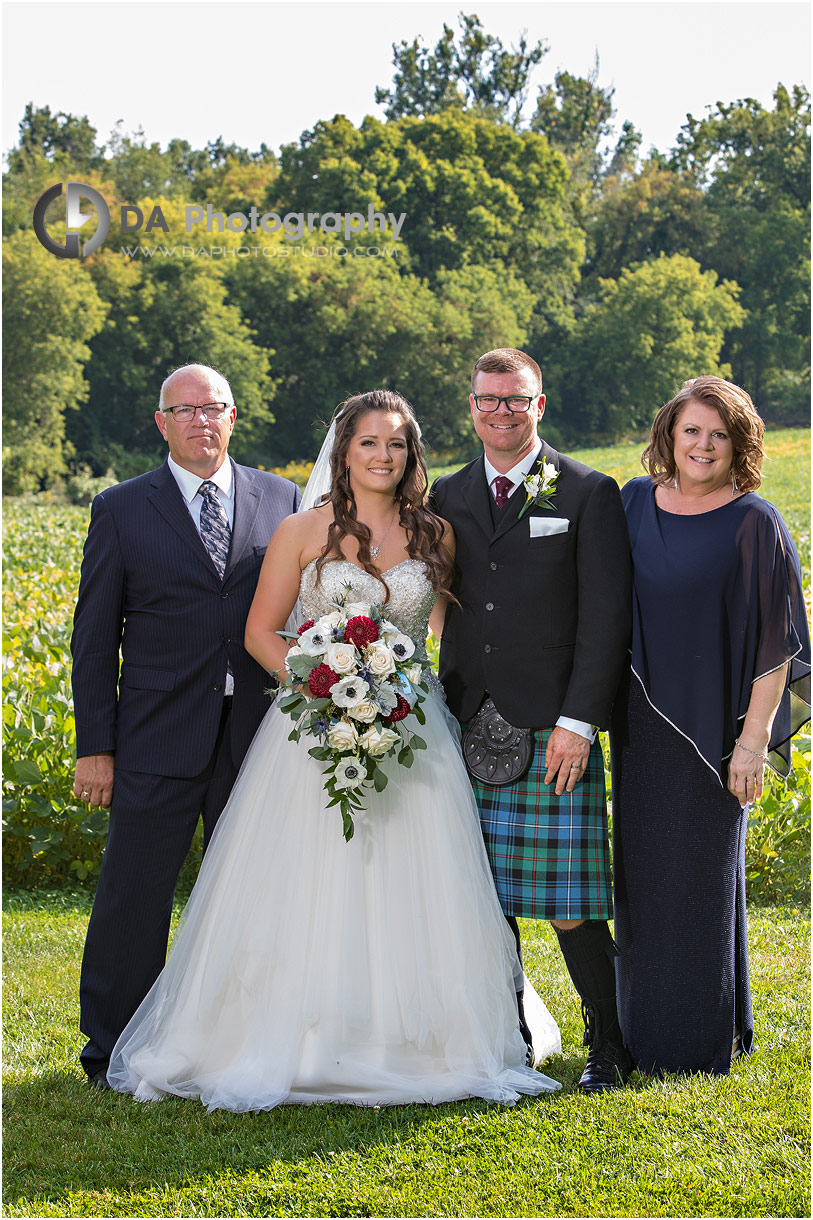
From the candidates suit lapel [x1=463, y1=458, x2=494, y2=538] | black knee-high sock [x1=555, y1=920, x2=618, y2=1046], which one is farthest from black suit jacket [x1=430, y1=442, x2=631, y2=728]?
black knee-high sock [x1=555, y1=920, x2=618, y2=1046]

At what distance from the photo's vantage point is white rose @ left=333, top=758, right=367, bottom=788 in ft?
12.3

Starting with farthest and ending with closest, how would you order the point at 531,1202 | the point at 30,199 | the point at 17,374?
the point at 30,199 < the point at 17,374 < the point at 531,1202

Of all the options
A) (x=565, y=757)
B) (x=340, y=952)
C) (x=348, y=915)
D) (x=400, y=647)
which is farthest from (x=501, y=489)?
(x=340, y=952)

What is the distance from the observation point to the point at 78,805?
21.3ft

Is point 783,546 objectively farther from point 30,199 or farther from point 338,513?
point 30,199

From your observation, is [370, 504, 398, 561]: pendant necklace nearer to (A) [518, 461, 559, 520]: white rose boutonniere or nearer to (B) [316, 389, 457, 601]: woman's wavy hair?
(B) [316, 389, 457, 601]: woman's wavy hair

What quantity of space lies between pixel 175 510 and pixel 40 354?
130ft

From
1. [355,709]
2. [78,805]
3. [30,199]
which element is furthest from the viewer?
[30,199]

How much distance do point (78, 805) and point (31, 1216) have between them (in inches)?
132

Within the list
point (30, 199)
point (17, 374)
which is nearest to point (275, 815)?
point (17, 374)

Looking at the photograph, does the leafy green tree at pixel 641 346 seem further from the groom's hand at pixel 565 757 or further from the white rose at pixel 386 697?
the white rose at pixel 386 697

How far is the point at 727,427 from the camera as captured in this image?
12.6ft

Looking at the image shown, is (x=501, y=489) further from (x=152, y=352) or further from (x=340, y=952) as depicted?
(x=152, y=352)

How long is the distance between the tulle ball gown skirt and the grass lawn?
121 millimetres
